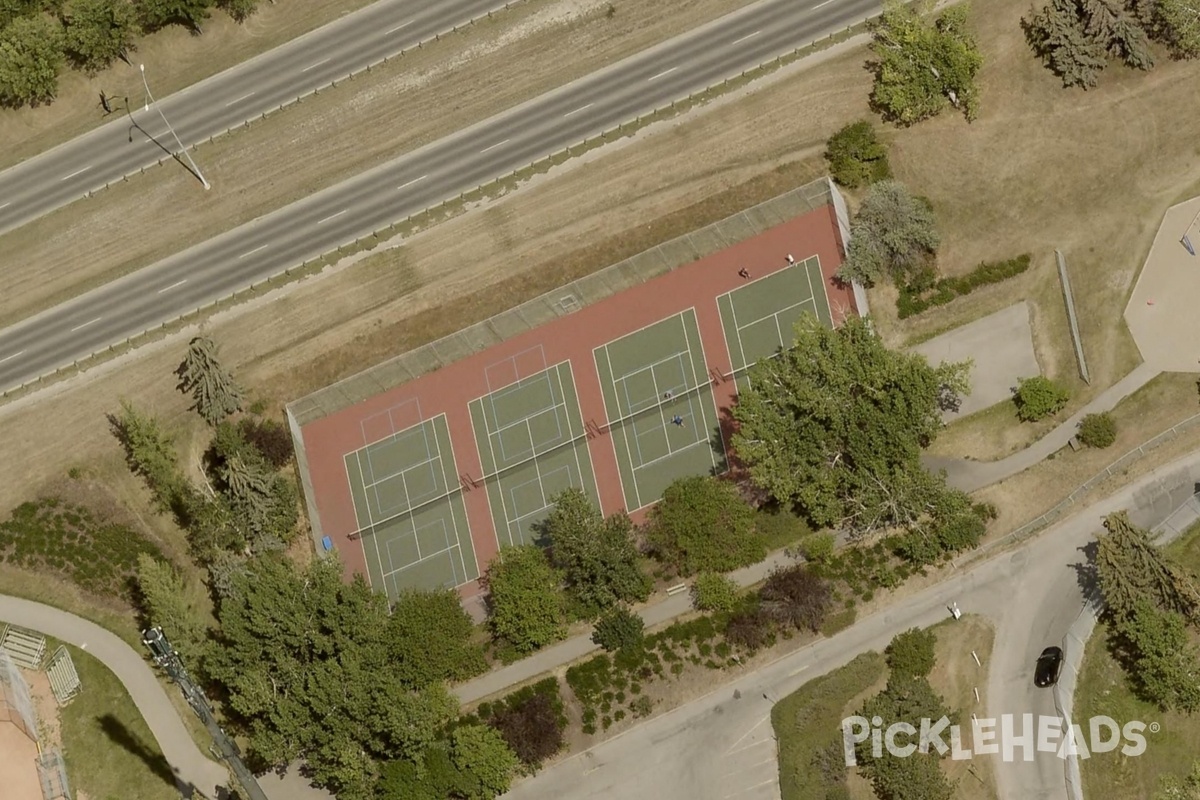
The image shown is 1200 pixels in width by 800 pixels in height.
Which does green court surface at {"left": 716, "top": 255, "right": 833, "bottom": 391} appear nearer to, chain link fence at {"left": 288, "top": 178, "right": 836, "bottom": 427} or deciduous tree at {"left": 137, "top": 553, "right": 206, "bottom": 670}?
chain link fence at {"left": 288, "top": 178, "right": 836, "bottom": 427}

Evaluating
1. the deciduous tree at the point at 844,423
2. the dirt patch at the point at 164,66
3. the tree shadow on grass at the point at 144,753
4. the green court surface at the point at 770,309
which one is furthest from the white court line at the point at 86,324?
the deciduous tree at the point at 844,423

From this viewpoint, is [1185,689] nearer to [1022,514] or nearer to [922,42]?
[1022,514]

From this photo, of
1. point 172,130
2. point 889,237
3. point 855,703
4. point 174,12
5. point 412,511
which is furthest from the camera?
point 172,130

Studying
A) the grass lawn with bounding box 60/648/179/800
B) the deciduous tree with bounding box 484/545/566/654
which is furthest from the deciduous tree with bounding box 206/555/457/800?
the grass lawn with bounding box 60/648/179/800

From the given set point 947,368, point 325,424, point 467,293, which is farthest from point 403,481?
point 947,368

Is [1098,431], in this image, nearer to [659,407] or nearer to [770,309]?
[770,309]

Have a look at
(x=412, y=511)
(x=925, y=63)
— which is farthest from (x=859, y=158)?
(x=412, y=511)

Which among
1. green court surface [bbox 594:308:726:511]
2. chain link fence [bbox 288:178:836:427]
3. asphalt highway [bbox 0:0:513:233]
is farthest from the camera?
asphalt highway [bbox 0:0:513:233]

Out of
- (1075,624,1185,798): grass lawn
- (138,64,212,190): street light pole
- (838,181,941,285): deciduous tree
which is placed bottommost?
(1075,624,1185,798): grass lawn
